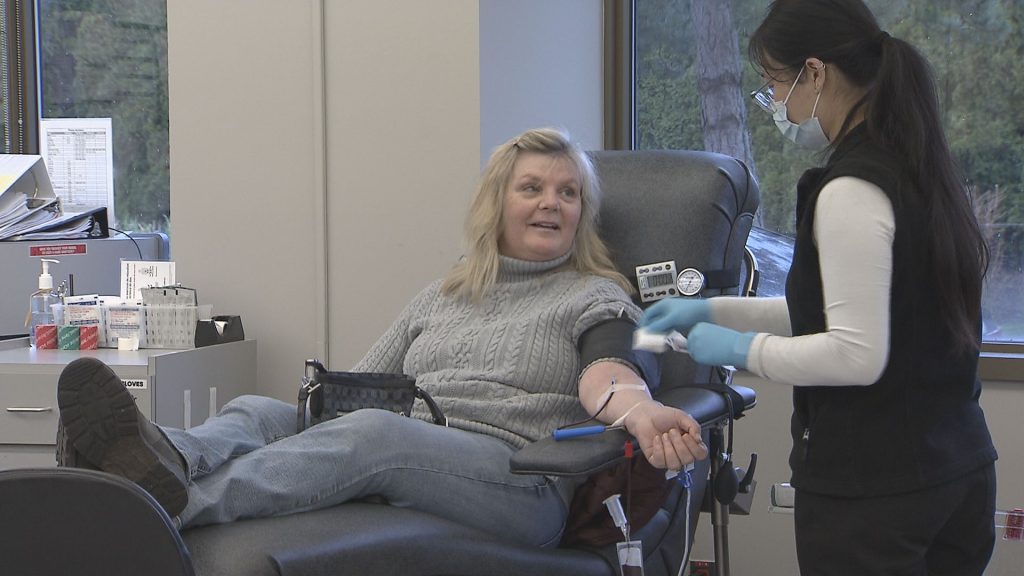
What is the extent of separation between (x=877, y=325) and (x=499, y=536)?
730 millimetres

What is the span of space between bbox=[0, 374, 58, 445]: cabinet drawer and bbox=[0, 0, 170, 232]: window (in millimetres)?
1138

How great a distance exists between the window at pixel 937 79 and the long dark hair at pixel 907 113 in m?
1.50

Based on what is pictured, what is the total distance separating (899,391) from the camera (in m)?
1.46

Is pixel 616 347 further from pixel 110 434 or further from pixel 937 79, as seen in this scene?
pixel 937 79

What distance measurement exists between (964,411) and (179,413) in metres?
1.79

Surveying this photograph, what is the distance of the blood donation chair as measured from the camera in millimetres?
1441

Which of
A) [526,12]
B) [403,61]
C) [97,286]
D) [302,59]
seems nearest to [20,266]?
[97,286]

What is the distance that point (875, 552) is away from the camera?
1.46 m

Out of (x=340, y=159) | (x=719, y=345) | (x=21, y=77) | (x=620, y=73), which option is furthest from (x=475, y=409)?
(x=21, y=77)

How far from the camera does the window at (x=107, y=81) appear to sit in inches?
140

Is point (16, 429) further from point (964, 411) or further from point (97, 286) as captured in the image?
point (964, 411)

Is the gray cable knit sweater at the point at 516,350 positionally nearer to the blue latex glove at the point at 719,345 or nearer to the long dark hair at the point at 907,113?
the blue latex glove at the point at 719,345

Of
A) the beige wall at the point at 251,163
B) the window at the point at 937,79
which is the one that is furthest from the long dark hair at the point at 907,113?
the beige wall at the point at 251,163

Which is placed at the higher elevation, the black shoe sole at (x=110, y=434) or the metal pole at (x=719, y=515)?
the black shoe sole at (x=110, y=434)
